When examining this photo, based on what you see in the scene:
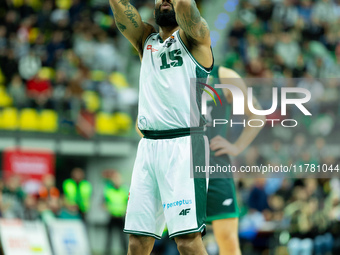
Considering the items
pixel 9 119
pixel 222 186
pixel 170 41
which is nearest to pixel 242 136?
pixel 222 186

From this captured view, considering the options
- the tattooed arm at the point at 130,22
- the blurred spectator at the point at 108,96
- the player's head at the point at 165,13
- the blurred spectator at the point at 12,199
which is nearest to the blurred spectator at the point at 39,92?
the blurred spectator at the point at 108,96

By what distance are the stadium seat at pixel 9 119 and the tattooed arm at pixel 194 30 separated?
11938 mm

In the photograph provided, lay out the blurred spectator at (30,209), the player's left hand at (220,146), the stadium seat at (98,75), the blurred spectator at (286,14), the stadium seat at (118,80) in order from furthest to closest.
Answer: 1. the blurred spectator at (286,14)
2. the stadium seat at (118,80)
3. the stadium seat at (98,75)
4. the blurred spectator at (30,209)
5. the player's left hand at (220,146)

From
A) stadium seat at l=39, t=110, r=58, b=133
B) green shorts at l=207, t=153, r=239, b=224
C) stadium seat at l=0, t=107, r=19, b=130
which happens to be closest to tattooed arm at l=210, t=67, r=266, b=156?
green shorts at l=207, t=153, r=239, b=224

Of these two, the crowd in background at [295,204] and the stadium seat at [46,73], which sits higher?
the stadium seat at [46,73]

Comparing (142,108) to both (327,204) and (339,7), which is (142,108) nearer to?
(327,204)

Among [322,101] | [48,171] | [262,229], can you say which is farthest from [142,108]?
[48,171]

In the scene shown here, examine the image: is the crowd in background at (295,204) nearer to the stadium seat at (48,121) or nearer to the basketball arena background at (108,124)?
the basketball arena background at (108,124)

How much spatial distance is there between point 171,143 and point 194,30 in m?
0.98

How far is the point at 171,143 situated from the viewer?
200 inches

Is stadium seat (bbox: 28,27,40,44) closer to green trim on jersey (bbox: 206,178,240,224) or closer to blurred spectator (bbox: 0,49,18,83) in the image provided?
blurred spectator (bbox: 0,49,18,83)

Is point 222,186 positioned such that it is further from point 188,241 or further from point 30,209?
point 30,209

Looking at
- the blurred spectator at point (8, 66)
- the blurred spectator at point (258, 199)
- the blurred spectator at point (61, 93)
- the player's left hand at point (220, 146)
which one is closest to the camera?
the player's left hand at point (220, 146)

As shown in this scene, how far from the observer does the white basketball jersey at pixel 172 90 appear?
507 cm
